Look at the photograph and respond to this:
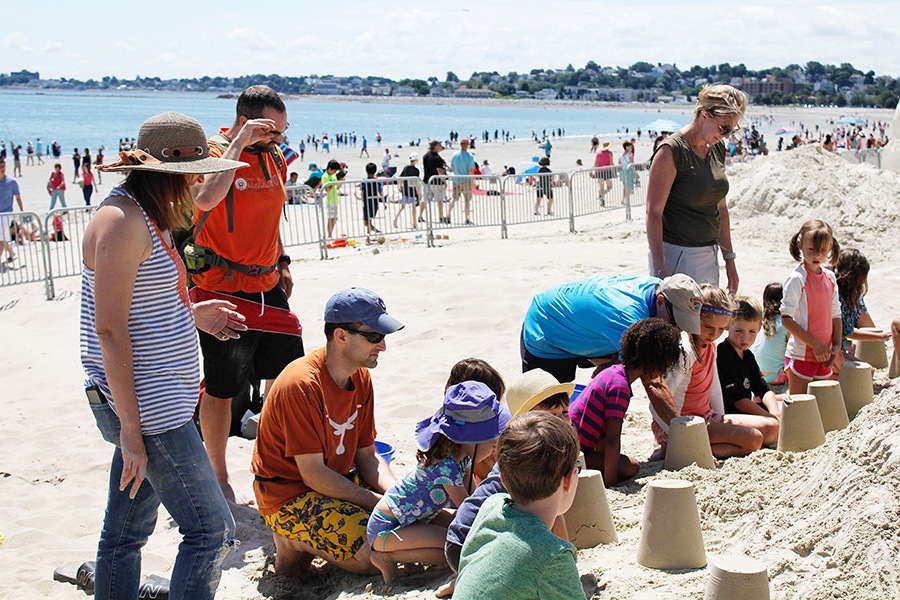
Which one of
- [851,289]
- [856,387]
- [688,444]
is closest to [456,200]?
[851,289]

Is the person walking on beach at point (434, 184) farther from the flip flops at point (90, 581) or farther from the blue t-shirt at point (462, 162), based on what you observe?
the flip flops at point (90, 581)

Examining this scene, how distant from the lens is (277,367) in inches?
206

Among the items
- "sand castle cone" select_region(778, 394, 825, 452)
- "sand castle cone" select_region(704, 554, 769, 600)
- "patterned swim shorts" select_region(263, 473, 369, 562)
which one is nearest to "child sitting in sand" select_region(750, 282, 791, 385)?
"sand castle cone" select_region(778, 394, 825, 452)

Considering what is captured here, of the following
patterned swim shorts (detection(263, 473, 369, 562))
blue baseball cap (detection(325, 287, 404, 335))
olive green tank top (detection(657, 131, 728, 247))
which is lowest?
patterned swim shorts (detection(263, 473, 369, 562))

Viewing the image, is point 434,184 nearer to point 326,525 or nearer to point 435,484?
point 326,525

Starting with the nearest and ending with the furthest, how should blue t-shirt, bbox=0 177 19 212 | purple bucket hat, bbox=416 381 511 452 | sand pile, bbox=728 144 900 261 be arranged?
1. purple bucket hat, bbox=416 381 511 452
2. sand pile, bbox=728 144 900 261
3. blue t-shirt, bbox=0 177 19 212

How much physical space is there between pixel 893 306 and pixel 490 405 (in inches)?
270

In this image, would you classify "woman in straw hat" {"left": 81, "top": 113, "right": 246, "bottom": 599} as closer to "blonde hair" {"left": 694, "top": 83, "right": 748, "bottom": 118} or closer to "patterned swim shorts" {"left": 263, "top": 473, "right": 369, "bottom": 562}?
"patterned swim shorts" {"left": 263, "top": 473, "right": 369, "bottom": 562}

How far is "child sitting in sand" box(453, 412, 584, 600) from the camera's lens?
282 centimetres

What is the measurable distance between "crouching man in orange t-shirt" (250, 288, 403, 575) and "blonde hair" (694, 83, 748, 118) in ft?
7.82

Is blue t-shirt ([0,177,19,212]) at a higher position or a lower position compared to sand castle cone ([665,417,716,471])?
higher

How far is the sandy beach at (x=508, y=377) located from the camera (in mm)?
3332

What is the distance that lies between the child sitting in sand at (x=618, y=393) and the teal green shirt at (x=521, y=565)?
1.80 metres

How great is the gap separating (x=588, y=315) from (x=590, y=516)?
1.53 metres
